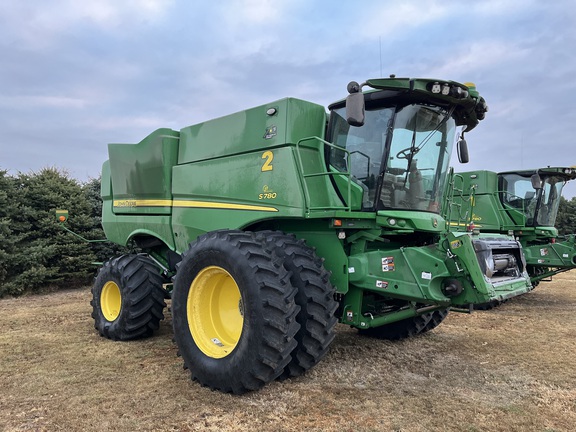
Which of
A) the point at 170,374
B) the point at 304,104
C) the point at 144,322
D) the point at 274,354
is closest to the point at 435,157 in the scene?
the point at 304,104

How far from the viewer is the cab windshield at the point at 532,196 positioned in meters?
11.2

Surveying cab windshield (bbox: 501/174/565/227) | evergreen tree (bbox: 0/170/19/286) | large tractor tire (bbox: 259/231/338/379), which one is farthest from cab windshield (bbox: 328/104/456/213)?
evergreen tree (bbox: 0/170/19/286)

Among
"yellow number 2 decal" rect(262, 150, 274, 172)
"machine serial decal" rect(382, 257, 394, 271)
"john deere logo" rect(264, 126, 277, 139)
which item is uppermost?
"john deere logo" rect(264, 126, 277, 139)

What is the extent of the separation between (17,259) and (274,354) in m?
8.70

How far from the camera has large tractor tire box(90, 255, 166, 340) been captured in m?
5.84

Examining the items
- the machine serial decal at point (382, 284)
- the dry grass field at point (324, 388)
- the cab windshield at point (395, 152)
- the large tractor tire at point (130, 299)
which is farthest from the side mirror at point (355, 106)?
the large tractor tire at point (130, 299)

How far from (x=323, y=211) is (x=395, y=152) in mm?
982

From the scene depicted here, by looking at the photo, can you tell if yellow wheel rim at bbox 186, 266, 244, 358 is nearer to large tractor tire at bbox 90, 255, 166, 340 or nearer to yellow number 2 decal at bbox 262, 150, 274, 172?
yellow number 2 decal at bbox 262, 150, 274, 172

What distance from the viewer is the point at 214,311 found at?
456cm

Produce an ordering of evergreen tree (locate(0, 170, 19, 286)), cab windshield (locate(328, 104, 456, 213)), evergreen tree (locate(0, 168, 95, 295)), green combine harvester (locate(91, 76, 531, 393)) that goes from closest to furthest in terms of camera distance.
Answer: green combine harvester (locate(91, 76, 531, 393)) < cab windshield (locate(328, 104, 456, 213)) < evergreen tree (locate(0, 170, 19, 286)) < evergreen tree (locate(0, 168, 95, 295))

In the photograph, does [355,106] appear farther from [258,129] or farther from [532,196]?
[532,196]

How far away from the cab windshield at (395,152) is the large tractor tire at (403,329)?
1.72 metres

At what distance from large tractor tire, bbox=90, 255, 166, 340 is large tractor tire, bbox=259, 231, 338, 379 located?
2.51m

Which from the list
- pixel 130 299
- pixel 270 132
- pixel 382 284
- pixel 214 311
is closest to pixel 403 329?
pixel 382 284
